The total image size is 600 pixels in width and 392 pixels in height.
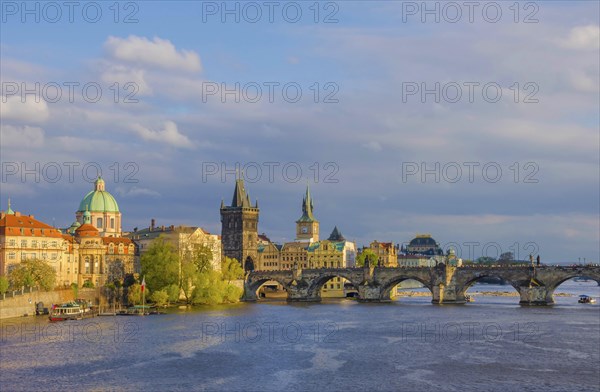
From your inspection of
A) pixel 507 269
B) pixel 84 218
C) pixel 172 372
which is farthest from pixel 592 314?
pixel 84 218

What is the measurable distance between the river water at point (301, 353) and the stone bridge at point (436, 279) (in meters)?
27.2

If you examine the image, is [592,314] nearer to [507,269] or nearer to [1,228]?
[507,269]

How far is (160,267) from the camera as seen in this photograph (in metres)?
149

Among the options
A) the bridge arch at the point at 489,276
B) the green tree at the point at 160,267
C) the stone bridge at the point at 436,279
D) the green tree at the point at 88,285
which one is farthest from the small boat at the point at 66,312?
the bridge arch at the point at 489,276

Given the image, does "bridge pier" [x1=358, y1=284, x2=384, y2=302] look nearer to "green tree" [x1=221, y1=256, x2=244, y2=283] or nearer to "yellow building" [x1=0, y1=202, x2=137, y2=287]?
"green tree" [x1=221, y1=256, x2=244, y2=283]

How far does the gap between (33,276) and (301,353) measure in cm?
5779

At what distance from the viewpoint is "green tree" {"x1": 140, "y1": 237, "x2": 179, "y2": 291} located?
148750 millimetres

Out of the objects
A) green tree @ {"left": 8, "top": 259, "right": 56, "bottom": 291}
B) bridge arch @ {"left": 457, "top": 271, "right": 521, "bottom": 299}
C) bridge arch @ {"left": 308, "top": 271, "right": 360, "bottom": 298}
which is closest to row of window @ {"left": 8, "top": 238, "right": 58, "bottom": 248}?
A: green tree @ {"left": 8, "top": 259, "right": 56, "bottom": 291}

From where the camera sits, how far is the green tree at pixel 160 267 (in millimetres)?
148750

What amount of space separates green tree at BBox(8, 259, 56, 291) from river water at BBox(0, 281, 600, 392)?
12900 millimetres

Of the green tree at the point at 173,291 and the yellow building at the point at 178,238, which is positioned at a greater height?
the yellow building at the point at 178,238

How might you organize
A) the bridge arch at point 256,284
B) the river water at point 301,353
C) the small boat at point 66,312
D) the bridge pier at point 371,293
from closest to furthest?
the river water at point 301,353, the small boat at point 66,312, the bridge pier at point 371,293, the bridge arch at point 256,284

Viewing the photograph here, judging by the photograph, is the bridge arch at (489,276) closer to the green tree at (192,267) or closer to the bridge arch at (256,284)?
the bridge arch at (256,284)

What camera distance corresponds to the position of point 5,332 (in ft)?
325
